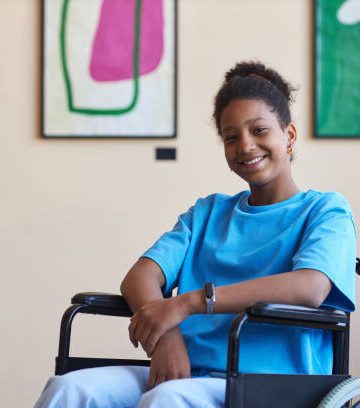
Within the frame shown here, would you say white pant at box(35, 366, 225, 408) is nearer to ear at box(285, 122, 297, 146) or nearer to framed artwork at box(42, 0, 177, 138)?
ear at box(285, 122, 297, 146)

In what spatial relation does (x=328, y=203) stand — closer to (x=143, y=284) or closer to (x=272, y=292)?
(x=272, y=292)

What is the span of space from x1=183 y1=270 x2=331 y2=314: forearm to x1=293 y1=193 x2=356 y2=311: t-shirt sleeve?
0.03 meters

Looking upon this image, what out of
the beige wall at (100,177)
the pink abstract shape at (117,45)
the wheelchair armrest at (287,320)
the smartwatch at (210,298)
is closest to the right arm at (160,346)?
the smartwatch at (210,298)

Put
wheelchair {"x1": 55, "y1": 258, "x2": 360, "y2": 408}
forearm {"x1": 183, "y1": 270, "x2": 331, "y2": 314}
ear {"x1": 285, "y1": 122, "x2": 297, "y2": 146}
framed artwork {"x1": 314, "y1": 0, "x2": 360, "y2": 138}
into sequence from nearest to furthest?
wheelchair {"x1": 55, "y1": 258, "x2": 360, "y2": 408} < forearm {"x1": 183, "y1": 270, "x2": 331, "y2": 314} < ear {"x1": 285, "y1": 122, "x2": 297, "y2": 146} < framed artwork {"x1": 314, "y1": 0, "x2": 360, "y2": 138}

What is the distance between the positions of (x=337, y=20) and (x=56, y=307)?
1469 mm

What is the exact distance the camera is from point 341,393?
143cm

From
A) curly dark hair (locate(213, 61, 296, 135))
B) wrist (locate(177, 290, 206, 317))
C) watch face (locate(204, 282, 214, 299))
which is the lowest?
wrist (locate(177, 290, 206, 317))

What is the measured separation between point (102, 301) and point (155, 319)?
17 cm

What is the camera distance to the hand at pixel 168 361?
1.56 metres

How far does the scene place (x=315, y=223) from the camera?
1.64 metres

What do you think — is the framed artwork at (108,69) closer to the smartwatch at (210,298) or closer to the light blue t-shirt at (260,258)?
the light blue t-shirt at (260,258)

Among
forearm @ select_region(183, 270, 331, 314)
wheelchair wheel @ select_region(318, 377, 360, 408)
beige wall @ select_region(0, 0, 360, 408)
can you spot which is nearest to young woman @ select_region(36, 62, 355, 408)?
forearm @ select_region(183, 270, 331, 314)

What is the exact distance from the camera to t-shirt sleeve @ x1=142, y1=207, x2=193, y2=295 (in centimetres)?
177

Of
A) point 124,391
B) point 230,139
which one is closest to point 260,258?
point 230,139
